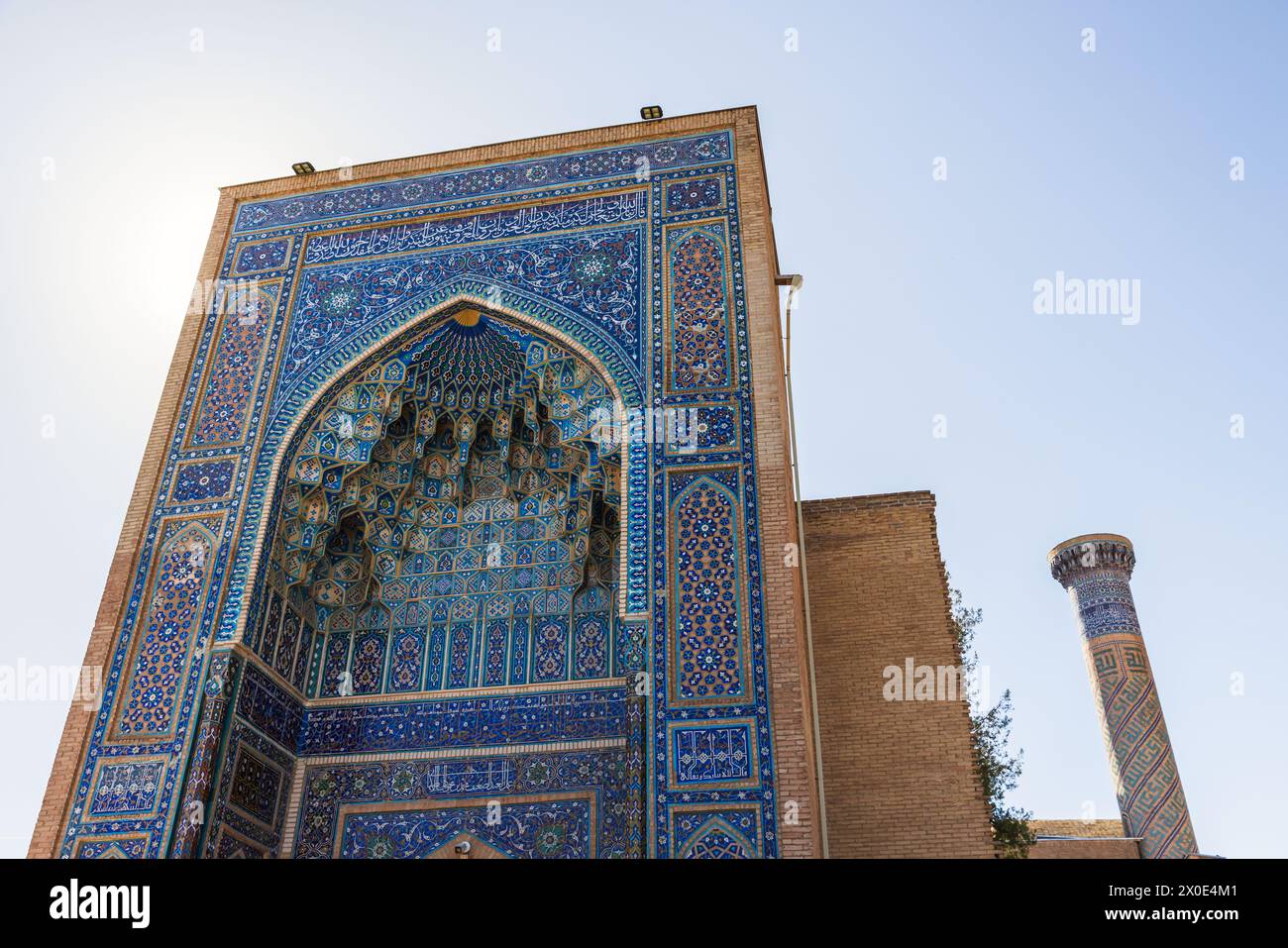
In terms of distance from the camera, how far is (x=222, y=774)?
245 inches

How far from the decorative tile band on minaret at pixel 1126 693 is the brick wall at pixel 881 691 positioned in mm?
5369

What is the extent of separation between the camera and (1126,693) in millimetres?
11836

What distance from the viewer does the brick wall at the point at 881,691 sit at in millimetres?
6590

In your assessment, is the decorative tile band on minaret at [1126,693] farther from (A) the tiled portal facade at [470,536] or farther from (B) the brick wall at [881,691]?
(A) the tiled portal facade at [470,536]

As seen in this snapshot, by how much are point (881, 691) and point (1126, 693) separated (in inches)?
237

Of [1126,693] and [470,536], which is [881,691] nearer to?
[470,536]

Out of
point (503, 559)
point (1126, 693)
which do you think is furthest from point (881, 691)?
point (1126, 693)

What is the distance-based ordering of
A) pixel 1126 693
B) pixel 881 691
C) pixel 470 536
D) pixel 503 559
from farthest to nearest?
pixel 1126 693, pixel 470 536, pixel 503 559, pixel 881 691

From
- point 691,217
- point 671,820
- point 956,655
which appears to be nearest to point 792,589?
point 671,820

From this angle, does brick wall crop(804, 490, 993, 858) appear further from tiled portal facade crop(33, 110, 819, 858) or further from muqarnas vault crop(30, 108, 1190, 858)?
tiled portal facade crop(33, 110, 819, 858)
